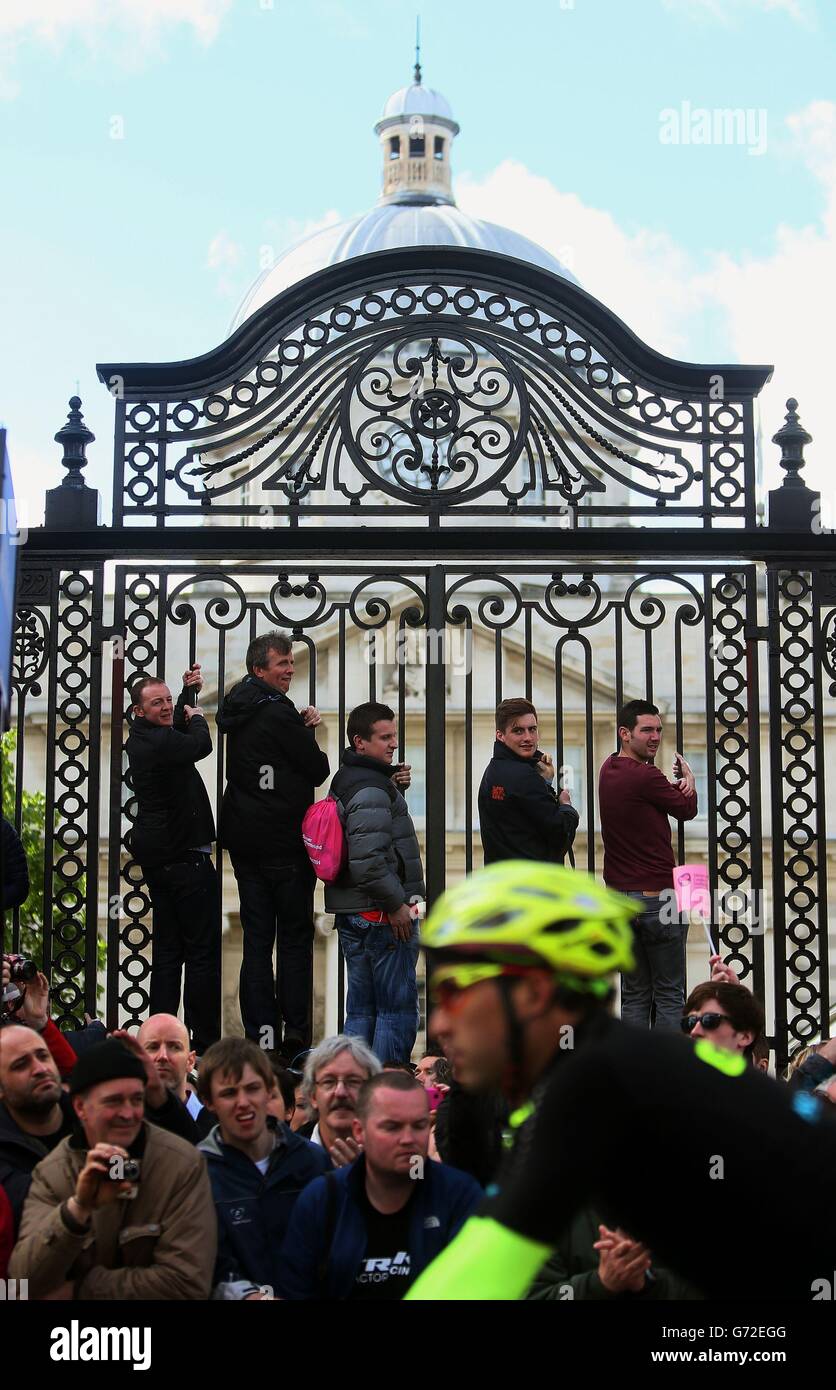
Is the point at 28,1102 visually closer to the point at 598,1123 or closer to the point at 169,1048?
the point at 169,1048

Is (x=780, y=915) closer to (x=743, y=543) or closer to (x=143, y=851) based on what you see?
(x=743, y=543)

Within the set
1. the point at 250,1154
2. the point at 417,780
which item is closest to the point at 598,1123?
the point at 250,1154

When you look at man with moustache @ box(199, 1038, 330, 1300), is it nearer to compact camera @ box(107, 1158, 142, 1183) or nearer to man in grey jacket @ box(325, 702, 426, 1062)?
compact camera @ box(107, 1158, 142, 1183)

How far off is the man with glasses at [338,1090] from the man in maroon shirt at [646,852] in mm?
2417

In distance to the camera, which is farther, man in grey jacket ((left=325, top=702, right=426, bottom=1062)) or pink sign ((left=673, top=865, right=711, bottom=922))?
man in grey jacket ((left=325, top=702, right=426, bottom=1062))

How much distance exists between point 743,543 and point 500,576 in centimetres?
127

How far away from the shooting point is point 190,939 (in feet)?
29.3

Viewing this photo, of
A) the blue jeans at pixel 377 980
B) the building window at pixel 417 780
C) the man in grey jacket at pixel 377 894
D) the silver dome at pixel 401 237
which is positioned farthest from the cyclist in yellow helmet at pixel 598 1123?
the silver dome at pixel 401 237

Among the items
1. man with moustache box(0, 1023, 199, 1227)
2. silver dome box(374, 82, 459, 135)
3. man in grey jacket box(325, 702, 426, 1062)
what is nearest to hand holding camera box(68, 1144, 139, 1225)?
man with moustache box(0, 1023, 199, 1227)

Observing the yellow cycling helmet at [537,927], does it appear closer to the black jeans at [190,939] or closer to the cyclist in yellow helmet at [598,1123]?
the cyclist in yellow helmet at [598,1123]

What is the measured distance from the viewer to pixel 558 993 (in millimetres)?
2779

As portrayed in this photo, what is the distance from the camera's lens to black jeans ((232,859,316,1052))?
8.84 metres

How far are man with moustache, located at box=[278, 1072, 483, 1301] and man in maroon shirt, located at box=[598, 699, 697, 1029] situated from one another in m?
3.67

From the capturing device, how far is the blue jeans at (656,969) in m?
8.63
